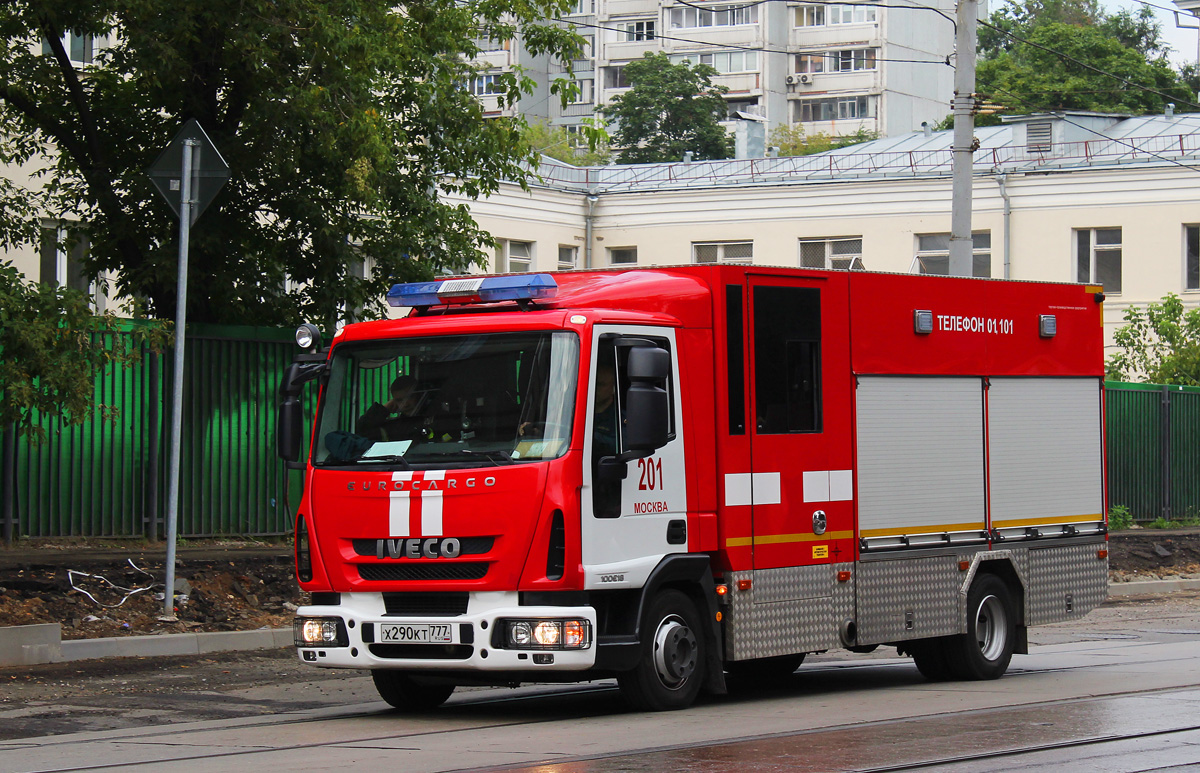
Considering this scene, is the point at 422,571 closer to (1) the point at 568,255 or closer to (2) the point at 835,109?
A: (1) the point at 568,255

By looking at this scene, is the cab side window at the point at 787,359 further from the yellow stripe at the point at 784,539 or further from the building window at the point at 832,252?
the building window at the point at 832,252

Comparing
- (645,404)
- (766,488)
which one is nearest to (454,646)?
(645,404)

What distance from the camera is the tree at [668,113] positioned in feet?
252

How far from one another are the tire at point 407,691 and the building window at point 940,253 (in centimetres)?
3364

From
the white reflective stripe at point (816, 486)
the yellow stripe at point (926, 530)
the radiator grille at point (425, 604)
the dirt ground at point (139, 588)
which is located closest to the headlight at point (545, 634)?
the radiator grille at point (425, 604)

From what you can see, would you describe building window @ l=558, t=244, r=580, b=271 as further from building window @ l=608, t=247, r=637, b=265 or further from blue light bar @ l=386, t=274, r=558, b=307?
blue light bar @ l=386, t=274, r=558, b=307

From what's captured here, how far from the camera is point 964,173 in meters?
19.0

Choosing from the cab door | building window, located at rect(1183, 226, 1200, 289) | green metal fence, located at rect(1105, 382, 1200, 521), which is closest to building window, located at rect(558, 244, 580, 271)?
building window, located at rect(1183, 226, 1200, 289)

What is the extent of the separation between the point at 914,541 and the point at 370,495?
4309mm

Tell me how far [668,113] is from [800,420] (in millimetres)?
67777

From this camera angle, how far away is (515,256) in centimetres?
4356

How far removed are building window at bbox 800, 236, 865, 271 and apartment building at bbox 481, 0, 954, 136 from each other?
4481 centimetres

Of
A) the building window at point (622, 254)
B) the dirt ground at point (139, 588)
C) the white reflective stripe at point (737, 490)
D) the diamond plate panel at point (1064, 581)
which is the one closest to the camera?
the white reflective stripe at point (737, 490)

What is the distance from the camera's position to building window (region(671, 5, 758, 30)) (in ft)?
300
